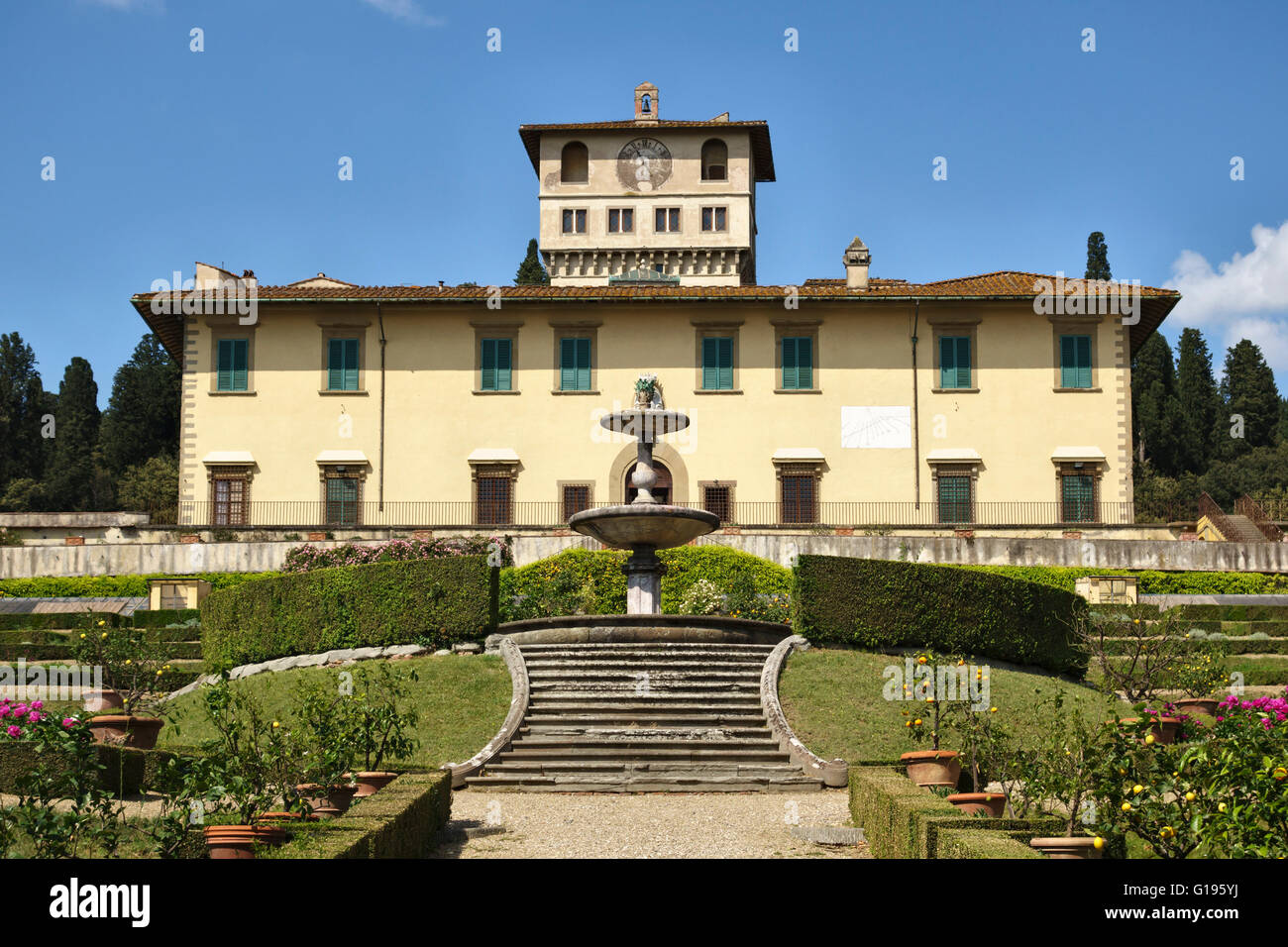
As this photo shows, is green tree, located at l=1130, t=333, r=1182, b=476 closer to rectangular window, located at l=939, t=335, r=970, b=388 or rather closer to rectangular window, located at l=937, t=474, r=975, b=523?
rectangular window, located at l=939, t=335, r=970, b=388

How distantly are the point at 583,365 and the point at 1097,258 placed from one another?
3424 centimetres

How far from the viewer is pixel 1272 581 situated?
31203 mm

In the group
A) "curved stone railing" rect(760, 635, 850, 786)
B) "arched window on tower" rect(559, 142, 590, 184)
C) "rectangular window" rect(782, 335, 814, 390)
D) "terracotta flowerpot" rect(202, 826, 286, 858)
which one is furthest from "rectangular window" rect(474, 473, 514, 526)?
"terracotta flowerpot" rect(202, 826, 286, 858)

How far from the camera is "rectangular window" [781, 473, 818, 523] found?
3728 cm

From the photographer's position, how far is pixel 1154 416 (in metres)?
67.4

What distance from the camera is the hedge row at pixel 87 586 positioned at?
30.3 metres

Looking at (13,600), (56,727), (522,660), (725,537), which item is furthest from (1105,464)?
(56,727)

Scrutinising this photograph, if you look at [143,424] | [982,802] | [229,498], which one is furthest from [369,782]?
[143,424]

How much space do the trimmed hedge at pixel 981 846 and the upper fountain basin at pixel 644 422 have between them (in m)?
12.5

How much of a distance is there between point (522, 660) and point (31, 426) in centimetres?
5167

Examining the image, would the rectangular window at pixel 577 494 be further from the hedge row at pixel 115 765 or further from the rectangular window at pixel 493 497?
the hedge row at pixel 115 765

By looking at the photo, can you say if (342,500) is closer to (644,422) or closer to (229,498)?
(229,498)

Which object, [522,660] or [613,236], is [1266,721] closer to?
[522,660]

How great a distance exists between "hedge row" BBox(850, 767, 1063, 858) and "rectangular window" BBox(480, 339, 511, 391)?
27208 millimetres
